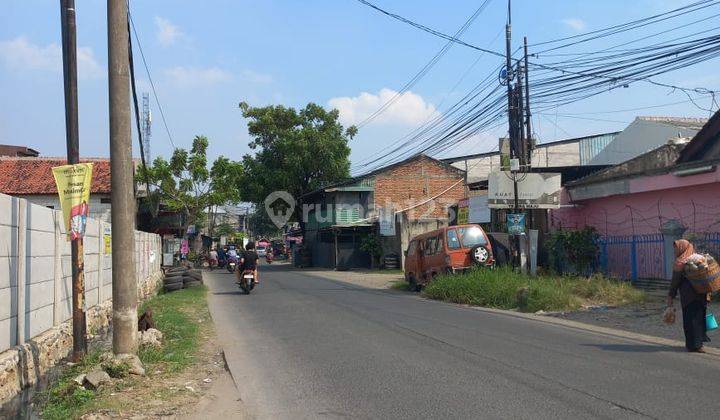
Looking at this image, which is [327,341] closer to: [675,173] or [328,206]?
[675,173]

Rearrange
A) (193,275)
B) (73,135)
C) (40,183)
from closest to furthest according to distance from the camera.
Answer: (73,135) → (193,275) → (40,183)

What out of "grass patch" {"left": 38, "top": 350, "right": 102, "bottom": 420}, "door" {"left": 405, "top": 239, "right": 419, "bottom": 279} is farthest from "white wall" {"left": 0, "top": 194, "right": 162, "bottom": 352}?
"door" {"left": 405, "top": 239, "right": 419, "bottom": 279}

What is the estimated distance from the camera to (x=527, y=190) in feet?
64.9

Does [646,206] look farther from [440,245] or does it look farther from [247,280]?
[247,280]

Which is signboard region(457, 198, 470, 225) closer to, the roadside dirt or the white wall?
the white wall

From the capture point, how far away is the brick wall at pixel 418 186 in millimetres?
43344

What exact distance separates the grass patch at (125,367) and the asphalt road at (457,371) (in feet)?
2.23

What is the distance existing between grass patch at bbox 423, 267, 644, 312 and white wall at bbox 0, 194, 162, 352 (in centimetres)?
995

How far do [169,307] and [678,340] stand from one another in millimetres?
11375

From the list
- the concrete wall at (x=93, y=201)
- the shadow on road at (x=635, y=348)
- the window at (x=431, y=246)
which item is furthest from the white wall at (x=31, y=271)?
the concrete wall at (x=93, y=201)

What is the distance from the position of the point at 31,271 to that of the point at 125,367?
1.90 meters

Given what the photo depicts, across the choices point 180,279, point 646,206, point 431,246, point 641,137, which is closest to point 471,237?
point 431,246

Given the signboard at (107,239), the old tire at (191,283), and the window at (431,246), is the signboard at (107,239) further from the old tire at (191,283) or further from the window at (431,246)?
the window at (431,246)

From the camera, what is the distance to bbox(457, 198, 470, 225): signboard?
1245 inches
